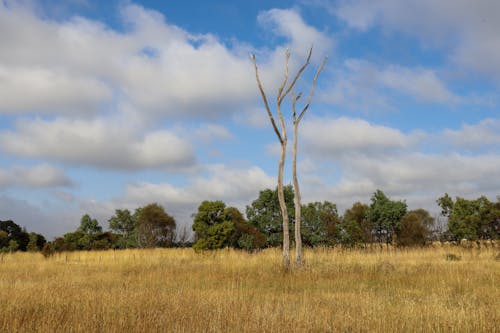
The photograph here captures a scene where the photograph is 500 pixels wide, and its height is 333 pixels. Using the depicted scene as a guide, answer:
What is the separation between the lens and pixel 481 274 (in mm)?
11359

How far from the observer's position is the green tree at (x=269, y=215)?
1028 inches

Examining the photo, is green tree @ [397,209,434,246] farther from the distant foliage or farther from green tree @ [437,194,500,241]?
the distant foliage

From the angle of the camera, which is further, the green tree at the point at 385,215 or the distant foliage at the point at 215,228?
the green tree at the point at 385,215

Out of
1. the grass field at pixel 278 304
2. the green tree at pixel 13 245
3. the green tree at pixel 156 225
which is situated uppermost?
the green tree at pixel 156 225

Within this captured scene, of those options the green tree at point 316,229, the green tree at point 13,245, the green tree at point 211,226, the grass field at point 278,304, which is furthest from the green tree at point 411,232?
the green tree at point 13,245

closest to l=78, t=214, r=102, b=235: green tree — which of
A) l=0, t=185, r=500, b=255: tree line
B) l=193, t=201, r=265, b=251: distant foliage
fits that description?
l=0, t=185, r=500, b=255: tree line

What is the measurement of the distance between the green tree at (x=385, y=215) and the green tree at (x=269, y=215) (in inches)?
331

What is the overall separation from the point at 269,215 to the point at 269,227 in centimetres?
80

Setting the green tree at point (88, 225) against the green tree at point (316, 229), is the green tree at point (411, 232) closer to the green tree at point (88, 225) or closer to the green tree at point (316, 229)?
the green tree at point (316, 229)

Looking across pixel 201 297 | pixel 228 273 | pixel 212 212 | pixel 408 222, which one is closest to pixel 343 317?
pixel 201 297

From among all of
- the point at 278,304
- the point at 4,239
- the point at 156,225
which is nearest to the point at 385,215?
the point at 156,225

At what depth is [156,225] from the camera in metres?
34.2

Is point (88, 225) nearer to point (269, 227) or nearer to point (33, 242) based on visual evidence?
point (33, 242)

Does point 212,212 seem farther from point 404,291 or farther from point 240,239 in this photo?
point 404,291
